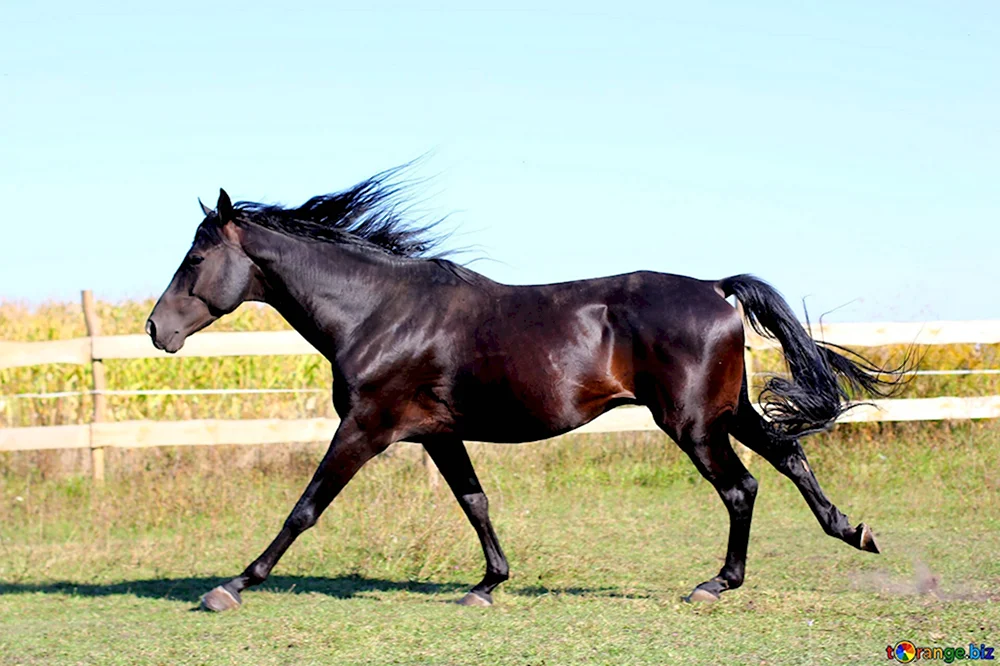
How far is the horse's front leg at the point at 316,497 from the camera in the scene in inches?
231

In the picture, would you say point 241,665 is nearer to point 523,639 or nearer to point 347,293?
point 523,639

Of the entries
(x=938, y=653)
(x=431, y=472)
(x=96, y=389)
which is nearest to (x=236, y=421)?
(x=96, y=389)

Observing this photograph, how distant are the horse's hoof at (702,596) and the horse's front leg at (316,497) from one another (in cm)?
183

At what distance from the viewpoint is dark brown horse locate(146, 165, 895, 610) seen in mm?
5836

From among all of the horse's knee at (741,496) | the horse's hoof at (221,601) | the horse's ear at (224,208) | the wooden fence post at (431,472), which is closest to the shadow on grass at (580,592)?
the horse's knee at (741,496)

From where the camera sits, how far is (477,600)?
6.03 m

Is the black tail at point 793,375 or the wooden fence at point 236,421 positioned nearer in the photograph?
the black tail at point 793,375

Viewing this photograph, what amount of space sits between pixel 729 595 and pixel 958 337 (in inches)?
216

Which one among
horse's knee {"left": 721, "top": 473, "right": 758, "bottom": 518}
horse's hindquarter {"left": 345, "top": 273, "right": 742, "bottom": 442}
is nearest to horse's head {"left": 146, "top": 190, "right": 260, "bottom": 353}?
A: horse's hindquarter {"left": 345, "top": 273, "right": 742, "bottom": 442}

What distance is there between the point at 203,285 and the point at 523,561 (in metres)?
2.65

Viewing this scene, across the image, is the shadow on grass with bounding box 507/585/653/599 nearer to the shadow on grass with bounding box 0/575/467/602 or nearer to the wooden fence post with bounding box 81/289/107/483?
the shadow on grass with bounding box 0/575/467/602

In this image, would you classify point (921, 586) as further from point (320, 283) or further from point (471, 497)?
point (320, 283)

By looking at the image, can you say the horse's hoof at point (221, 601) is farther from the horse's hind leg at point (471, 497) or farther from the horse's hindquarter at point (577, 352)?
the horse's hindquarter at point (577, 352)

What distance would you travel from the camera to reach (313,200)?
21.7 feet
